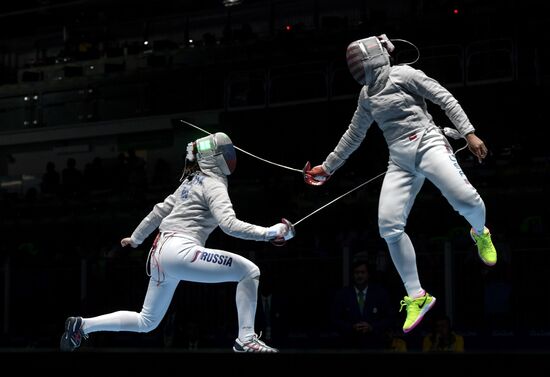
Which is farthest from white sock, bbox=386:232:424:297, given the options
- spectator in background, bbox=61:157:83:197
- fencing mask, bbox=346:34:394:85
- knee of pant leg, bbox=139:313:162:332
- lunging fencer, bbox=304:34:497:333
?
spectator in background, bbox=61:157:83:197

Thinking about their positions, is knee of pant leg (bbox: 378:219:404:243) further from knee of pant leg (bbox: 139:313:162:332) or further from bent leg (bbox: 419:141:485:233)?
knee of pant leg (bbox: 139:313:162:332)

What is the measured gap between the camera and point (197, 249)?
18.8 ft

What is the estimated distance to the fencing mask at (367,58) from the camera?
5.68m

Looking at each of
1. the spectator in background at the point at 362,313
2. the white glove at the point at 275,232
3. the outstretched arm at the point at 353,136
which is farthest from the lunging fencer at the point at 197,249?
the spectator in background at the point at 362,313

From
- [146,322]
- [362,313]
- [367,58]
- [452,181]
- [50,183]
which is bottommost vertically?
[362,313]

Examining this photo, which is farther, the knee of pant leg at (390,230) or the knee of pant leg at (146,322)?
the knee of pant leg at (146,322)

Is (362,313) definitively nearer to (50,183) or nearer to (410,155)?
(410,155)

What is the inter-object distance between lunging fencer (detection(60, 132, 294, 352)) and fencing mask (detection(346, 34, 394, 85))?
968mm

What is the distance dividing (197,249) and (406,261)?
1246mm

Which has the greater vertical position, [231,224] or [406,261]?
[231,224]

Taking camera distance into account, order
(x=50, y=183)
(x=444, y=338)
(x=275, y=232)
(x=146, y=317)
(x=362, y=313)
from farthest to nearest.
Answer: (x=50, y=183) < (x=362, y=313) < (x=444, y=338) < (x=146, y=317) < (x=275, y=232)

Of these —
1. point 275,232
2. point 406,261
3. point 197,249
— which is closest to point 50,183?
point 197,249

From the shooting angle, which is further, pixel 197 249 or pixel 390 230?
pixel 197 249

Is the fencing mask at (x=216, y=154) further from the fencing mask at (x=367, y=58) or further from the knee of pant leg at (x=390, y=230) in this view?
the knee of pant leg at (x=390, y=230)
